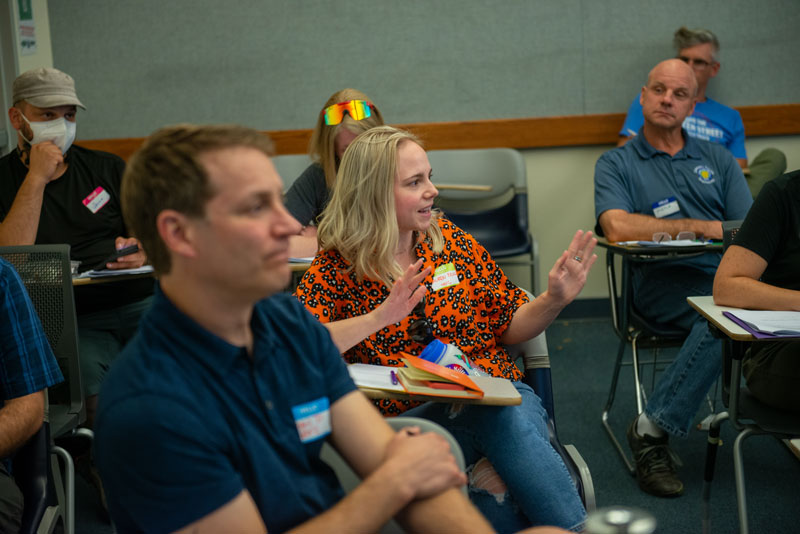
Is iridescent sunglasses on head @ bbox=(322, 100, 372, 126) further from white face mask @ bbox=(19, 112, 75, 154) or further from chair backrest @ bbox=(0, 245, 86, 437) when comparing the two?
chair backrest @ bbox=(0, 245, 86, 437)

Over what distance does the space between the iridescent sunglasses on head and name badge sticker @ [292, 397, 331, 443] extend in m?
2.29

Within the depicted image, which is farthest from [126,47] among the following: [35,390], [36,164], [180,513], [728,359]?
[180,513]

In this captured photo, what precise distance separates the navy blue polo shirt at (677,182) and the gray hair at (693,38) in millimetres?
1130

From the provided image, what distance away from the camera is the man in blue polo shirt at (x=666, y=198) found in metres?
3.04

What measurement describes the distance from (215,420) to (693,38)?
4179 mm

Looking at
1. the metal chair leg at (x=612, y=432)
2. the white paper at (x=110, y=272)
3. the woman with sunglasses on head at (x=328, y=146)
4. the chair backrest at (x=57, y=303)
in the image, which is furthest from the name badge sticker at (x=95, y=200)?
the metal chair leg at (x=612, y=432)

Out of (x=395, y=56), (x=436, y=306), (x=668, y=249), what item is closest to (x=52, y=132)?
(x=436, y=306)

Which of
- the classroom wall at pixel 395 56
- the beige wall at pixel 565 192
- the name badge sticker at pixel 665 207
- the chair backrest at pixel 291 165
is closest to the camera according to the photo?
the name badge sticker at pixel 665 207

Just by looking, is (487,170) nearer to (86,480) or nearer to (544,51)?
(544,51)

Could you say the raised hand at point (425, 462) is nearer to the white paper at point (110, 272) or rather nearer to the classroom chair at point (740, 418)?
the classroom chair at point (740, 418)

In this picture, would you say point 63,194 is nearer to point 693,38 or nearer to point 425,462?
point 425,462

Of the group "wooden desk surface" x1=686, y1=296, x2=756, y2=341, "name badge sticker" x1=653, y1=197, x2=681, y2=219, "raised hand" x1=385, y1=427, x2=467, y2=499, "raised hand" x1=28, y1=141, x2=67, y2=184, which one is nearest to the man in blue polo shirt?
"name badge sticker" x1=653, y1=197, x2=681, y2=219

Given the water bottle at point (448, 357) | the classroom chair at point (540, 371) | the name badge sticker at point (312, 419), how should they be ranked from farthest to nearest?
the classroom chair at point (540, 371)
the water bottle at point (448, 357)
the name badge sticker at point (312, 419)

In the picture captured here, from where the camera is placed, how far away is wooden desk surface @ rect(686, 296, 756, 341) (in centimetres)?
189
